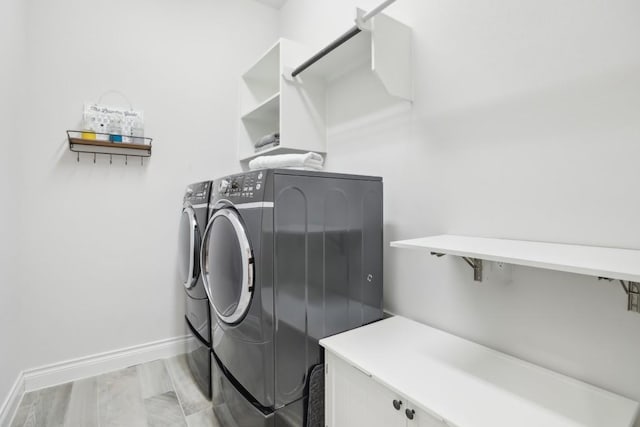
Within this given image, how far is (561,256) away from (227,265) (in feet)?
3.93

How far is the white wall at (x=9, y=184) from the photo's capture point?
1.55 metres

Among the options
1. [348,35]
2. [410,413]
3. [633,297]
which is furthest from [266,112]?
[633,297]

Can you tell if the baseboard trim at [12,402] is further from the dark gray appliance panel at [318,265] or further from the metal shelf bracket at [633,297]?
the metal shelf bracket at [633,297]

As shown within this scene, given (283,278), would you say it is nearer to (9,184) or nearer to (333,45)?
(333,45)

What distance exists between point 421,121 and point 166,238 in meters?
2.01

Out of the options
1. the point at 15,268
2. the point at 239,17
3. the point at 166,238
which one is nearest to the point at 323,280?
the point at 166,238

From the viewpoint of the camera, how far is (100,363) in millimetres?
2094

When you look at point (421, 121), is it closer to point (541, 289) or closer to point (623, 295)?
point (541, 289)

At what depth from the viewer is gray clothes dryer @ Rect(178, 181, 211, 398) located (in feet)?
5.73

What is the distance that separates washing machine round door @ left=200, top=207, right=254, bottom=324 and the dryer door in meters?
0.24

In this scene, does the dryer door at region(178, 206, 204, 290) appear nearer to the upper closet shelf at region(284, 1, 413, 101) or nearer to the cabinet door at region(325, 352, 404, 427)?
the cabinet door at region(325, 352, 404, 427)

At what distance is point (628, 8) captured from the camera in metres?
0.91

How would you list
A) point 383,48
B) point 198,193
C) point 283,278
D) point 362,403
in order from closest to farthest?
point 362,403 → point 283,278 → point 383,48 → point 198,193

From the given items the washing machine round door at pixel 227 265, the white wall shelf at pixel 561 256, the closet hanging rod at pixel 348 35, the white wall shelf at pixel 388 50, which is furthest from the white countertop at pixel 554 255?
the closet hanging rod at pixel 348 35
